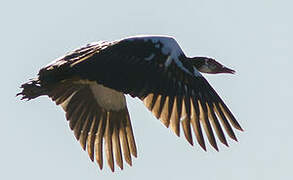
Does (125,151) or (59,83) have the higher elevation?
(59,83)

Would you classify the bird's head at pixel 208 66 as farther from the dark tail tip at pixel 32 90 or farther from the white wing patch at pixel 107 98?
the dark tail tip at pixel 32 90

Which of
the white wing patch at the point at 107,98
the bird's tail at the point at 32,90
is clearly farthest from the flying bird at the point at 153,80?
the white wing patch at the point at 107,98

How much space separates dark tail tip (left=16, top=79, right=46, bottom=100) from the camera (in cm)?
1748

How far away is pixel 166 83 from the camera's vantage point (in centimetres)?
1662

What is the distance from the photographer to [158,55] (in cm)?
1680

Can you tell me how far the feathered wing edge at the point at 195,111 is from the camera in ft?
53.8

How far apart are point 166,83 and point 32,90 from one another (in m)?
1.97

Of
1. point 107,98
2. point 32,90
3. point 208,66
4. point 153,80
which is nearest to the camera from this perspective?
point 153,80

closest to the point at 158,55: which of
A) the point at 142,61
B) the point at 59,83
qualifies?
the point at 142,61

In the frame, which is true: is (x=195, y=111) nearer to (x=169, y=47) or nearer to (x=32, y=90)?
(x=169, y=47)

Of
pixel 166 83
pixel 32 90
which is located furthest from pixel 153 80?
pixel 32 90

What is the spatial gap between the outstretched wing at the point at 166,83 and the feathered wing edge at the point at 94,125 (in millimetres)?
1426

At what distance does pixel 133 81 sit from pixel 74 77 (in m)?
1.12

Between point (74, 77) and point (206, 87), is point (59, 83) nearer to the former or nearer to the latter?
point (74, 77)
